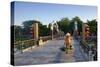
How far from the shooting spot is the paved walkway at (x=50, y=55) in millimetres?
2987

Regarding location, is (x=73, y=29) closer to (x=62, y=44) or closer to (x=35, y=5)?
(x=62, y=44)

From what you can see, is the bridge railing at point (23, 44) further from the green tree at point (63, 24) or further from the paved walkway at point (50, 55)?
the green tree at point (63, 24)

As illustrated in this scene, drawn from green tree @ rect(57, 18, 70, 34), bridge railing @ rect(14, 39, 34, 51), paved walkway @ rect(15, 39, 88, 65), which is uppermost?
green tree @ rect(57, 18, 70, 34)

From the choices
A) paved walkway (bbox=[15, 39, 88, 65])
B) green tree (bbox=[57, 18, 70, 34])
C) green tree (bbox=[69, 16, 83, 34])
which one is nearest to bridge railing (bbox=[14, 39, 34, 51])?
paved walkway (bbox=[15, 39, 88, 65])

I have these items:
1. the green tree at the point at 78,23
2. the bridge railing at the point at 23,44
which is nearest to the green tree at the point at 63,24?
the green tree at the point at 78,23

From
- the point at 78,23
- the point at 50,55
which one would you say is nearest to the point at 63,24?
the point at 78,23

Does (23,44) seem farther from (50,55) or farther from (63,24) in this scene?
(63,24)

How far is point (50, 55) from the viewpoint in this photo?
10.3 ft

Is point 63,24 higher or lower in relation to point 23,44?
higher

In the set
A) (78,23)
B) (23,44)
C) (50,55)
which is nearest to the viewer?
(23,44)

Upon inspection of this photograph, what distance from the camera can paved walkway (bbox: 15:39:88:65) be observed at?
118 inches

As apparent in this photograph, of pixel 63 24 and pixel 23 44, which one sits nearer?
pixel 23 44

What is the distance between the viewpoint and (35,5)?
3.04 m

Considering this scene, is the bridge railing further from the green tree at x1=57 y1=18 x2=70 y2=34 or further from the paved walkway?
the green tree at x1=57 y1=18 x2=70 y2=34
